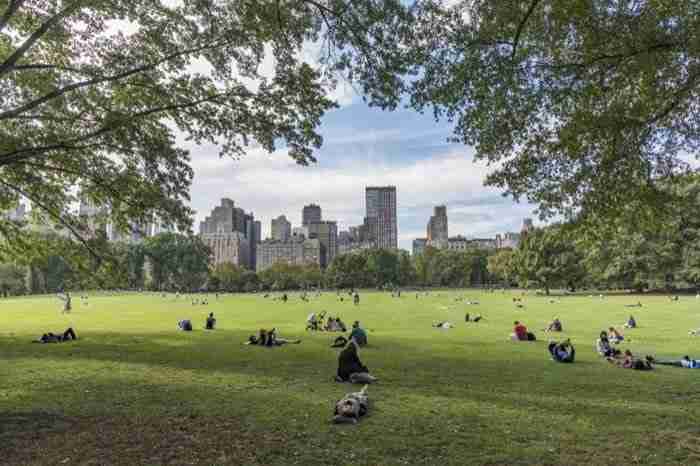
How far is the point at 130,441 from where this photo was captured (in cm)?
789

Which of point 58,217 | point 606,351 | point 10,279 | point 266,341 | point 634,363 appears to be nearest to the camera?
point 58,217

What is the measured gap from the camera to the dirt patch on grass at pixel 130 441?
7.10 metres

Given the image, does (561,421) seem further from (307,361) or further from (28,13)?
(28,13)

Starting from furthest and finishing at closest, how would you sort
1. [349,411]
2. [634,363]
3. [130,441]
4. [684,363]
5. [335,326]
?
[335,326], [684,363], [634,363], [349,411], [130,441]

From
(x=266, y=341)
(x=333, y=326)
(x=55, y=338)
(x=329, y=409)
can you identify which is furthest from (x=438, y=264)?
(x=329, y=409)

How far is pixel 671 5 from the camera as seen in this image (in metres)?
9.53

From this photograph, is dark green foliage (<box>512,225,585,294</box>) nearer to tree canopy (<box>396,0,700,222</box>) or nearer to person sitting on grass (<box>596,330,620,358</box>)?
person sitting on grass (<box>596,330,620,358</box>)

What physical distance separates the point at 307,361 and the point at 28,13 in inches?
497

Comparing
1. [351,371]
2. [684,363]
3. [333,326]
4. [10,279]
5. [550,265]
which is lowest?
[333,326]

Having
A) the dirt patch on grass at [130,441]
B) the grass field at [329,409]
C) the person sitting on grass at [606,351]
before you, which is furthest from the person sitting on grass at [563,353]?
the dirt patch on grass at [130,441]

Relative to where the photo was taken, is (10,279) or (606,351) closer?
(606,351)

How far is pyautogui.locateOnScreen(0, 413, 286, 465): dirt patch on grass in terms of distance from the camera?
7.10 metres

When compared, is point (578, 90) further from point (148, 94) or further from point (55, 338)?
point (55, 338)

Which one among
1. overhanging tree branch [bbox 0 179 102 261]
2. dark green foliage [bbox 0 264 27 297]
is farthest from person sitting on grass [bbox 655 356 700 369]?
dark green foliage [bbox 0 264 27 297]
